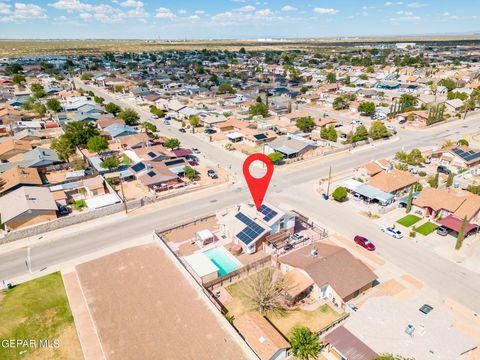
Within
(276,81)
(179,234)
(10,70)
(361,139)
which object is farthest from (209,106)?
(10,70)

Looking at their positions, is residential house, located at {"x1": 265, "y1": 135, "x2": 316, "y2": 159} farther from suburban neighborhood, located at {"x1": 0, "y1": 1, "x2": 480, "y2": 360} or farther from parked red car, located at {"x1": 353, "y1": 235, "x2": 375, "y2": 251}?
parked red car, located at {"x1": 353, "y1": 235, "x2": 375, "y2": 251}

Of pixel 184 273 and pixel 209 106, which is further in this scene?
pixel 209 106

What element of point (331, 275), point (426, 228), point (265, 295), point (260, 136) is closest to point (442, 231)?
point (426, 228)

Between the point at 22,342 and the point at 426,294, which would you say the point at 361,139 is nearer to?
the point at 426,294

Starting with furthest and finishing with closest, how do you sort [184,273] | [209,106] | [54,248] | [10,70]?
[10,70], [209,106], [54,248], [184,273]

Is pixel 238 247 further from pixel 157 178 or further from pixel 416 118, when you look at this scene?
pixel 416 118

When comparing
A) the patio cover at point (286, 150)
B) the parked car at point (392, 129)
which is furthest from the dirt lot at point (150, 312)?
the parked car at point (392, 129)

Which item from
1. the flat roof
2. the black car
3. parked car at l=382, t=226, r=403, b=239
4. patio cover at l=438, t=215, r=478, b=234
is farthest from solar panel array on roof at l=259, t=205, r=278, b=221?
patio cover at l=438, t=215, r=478, b=234
